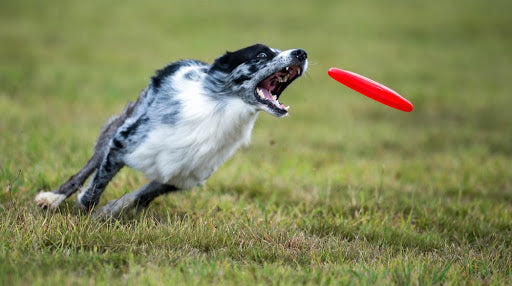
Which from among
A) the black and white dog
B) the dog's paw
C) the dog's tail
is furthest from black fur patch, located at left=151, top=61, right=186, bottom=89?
the dog's paw

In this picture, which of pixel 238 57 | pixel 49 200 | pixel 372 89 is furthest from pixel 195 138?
pixel 372 89

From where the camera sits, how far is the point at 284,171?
23.2 ft

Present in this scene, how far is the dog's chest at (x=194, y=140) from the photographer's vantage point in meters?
4.33

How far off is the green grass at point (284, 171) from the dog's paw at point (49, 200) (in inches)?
5.3

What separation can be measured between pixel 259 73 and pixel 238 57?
0.24 metres

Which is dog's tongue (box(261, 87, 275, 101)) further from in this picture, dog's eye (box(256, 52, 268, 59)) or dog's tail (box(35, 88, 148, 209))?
dog's tail (box(35, 88, 148, 209))

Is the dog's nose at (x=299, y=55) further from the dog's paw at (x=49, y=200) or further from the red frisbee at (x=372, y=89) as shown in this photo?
the dog's paw at (x=49, y=200)

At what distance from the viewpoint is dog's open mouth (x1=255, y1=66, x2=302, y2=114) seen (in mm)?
4282

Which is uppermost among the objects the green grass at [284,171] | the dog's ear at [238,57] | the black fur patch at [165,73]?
the dog's ear at [238,57]

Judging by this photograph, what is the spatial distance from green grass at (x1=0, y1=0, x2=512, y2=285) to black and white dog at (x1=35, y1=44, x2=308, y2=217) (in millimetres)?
332

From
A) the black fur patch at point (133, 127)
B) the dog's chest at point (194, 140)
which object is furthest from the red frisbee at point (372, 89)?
the black fur patch at point (133, 127)

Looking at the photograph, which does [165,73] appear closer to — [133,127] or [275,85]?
[133,127]

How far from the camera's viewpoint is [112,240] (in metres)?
4.00

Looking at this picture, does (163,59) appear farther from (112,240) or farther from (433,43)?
(112,240)
